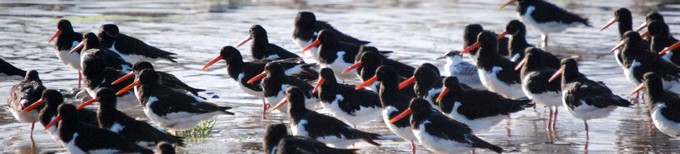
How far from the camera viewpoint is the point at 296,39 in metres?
15.9

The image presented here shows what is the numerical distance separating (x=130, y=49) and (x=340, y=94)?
183 inches

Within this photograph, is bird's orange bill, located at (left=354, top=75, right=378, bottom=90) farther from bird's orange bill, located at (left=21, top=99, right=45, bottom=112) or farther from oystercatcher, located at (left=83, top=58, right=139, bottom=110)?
bird's orange bill, located at (left=21, top=99, right=45, bottom=112)

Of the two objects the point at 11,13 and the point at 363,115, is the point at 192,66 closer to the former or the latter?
the point at 363,115

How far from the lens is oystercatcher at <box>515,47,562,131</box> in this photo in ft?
38.3

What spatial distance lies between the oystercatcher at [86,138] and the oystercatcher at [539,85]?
4.51 m

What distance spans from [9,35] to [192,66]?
166 inches

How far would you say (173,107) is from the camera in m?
10.6

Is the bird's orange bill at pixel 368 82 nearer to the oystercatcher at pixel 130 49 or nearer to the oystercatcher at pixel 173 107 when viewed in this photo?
the oystercatcher at pixel 173 107

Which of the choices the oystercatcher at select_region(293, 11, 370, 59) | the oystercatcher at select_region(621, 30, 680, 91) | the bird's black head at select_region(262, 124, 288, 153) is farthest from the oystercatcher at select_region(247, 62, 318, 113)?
the oystercatcher at select_region(293, 11, 370, 59)

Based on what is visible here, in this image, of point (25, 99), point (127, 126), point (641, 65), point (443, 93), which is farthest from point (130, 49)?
point (641, 65)

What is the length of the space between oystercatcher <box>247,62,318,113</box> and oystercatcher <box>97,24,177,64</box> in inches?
126

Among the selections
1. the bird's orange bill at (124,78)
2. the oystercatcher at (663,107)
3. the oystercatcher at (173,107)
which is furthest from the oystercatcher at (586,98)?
the bird's orange bill at (124,78)

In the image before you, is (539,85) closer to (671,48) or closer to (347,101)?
(347,101)


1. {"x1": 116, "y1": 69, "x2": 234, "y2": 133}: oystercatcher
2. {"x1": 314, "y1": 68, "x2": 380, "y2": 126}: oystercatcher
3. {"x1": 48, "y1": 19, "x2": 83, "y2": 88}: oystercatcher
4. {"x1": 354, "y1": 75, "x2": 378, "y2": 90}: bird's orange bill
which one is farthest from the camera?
{"x1": 48, "y1": 19, "x2": 83, "y2": 88}: oystercatcher
